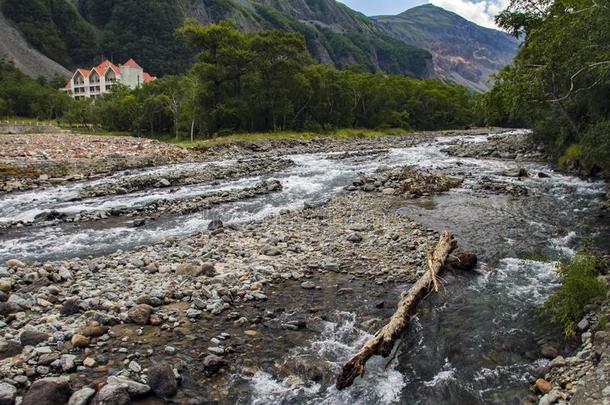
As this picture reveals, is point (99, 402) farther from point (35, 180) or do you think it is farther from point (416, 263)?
point (35, 180)

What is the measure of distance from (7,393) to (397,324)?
7134 mm

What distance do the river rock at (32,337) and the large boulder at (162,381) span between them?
8.38 feet

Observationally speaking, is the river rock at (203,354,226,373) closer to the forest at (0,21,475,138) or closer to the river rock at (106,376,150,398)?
the river rock at (106,376,150,398)

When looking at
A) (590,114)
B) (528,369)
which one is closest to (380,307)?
(528,369)

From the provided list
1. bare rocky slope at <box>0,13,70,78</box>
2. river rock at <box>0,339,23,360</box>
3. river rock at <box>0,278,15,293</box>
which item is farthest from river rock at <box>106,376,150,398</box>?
bare rocky slope at <box>0,13,70,78</box>

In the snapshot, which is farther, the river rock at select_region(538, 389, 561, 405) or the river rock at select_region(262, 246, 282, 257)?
the river rock at select_region(262, 246, 282, 257)

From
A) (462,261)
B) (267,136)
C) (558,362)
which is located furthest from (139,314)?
(267,136)

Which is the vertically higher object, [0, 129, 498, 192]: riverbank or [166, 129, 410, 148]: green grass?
[166, 129, 410, 148]: green grass

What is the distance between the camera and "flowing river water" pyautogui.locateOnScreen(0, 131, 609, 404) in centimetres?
782

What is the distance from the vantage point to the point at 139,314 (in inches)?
377

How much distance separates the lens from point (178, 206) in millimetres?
22000

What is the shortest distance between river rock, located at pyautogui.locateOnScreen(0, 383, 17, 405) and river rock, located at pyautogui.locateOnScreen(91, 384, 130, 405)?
127 centimetres

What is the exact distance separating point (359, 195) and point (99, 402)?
18.7 m

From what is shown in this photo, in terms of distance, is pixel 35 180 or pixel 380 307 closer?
pixel 380 307
